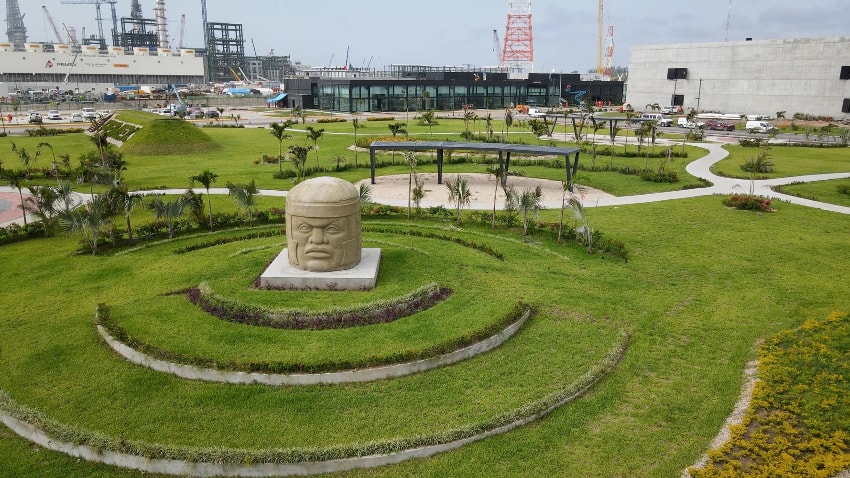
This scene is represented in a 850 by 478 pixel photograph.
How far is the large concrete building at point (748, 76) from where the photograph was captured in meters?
82.9

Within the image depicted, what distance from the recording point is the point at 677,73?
100812mm

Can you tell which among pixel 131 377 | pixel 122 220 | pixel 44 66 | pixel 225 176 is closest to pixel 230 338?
pixel 131 377

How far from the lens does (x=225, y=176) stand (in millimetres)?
37938

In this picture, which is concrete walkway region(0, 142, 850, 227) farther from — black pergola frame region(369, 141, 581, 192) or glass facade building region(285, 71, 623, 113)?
glass facade building region(285, 71, 623, 113)

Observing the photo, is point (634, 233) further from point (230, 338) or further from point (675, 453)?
point (230, 338)

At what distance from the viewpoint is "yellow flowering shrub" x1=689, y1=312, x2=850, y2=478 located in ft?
35.0

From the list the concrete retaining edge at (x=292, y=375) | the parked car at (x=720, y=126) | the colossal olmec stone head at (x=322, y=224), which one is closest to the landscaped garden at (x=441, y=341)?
the concrete retaining edge at (x=292, y=375)

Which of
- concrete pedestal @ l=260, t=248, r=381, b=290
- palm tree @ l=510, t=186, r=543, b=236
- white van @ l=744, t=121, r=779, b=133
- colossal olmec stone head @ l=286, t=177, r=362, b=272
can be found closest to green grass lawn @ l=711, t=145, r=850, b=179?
white van @ l=744, t=121, r=779, b=133

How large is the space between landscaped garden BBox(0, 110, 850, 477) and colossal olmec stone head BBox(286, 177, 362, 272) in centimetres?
133

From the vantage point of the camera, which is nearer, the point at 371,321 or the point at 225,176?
the point at 371,321

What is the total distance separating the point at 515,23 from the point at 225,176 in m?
130

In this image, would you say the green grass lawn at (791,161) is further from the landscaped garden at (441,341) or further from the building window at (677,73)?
the building window at (677,73)

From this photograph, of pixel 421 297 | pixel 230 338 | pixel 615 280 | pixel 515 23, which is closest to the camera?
pixel 230 338

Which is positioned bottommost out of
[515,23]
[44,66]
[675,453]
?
[675,453]
